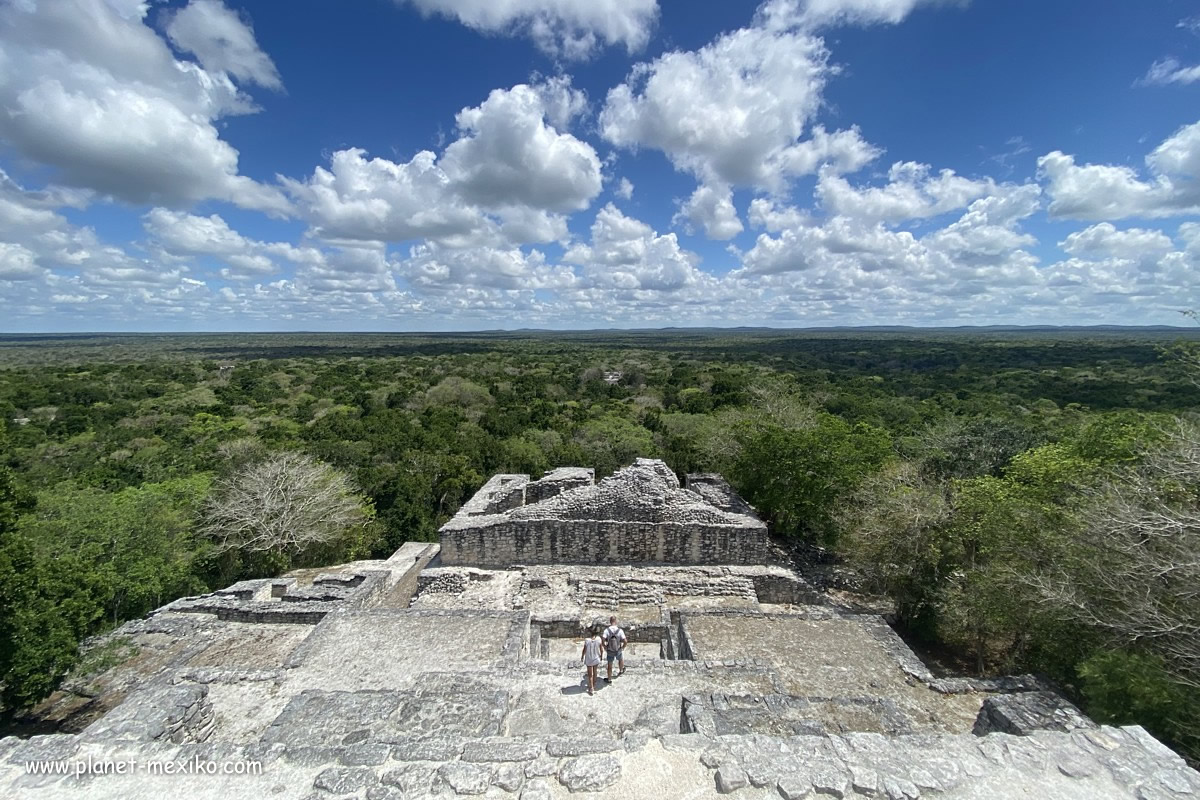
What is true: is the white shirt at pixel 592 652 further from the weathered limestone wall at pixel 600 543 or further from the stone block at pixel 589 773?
the weathered limestone wall at pixel 600 543

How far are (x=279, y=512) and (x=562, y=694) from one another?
485 inches

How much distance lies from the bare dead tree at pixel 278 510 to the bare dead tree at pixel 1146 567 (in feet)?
56.8

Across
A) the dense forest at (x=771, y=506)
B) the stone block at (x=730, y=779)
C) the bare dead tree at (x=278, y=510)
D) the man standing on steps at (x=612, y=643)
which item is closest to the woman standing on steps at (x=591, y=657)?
the man standing on steps at (x=612, y=643)

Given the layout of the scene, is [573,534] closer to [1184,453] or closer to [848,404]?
[1184,453]

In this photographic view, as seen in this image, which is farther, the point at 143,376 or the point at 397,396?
the point at 143,376

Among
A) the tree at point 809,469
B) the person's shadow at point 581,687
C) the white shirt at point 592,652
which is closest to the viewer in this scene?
the white shirt at point 592,652

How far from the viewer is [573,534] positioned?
1309cm

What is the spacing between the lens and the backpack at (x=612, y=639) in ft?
26.5

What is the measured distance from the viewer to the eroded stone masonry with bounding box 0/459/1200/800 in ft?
16.5

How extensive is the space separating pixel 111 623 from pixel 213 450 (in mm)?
16593

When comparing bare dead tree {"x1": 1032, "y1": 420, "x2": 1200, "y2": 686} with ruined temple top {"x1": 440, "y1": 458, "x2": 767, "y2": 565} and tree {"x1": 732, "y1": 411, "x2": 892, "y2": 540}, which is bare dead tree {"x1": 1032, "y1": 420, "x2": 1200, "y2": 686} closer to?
ruined temple top {"x1": 440, "y1": 458, "x2": 767, "y2": 565}

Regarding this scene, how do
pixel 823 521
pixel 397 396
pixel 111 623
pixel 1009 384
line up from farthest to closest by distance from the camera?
pixel 1009 384 → pixel 397 396 → pixel 823 521 → pixel 111 623

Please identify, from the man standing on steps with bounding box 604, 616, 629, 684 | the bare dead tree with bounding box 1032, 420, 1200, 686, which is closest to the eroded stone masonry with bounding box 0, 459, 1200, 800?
the man standing on steps with bounding box 604, 616, 629, 684

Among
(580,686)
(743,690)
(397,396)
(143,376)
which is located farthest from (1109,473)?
(143,376)
